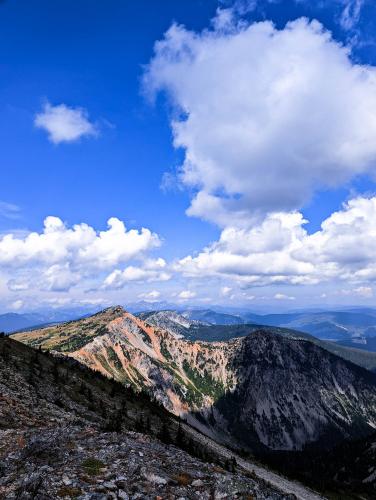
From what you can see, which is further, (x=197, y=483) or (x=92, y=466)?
(x=92, y=466)

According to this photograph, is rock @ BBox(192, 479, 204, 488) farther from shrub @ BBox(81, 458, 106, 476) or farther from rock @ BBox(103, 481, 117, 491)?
shrub @ BBox(81, 458, 106, 476)

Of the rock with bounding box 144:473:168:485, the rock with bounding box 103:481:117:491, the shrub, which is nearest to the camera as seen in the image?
the rock with bounding box 103:481:117:491

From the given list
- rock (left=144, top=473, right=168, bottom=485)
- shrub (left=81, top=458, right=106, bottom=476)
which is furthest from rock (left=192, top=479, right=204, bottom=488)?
shrub (left=81, top=458, right=106, bottom=476)

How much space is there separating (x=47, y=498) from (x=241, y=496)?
7.15 metres

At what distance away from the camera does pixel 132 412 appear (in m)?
65.2

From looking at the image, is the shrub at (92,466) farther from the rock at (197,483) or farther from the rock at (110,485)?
the rock at (197,483)

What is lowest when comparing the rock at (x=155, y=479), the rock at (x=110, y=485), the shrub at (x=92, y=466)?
the rock at (x=155, y=479)

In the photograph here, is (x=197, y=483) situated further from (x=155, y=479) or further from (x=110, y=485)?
(x=110, y=485)

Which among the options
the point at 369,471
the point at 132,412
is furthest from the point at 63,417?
the point at 369,471

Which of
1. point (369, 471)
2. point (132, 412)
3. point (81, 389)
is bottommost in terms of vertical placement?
point (369, 471)

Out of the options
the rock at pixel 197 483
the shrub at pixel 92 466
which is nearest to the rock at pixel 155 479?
the rock at pixel 197 483

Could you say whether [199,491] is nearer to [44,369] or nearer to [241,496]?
[241,496]

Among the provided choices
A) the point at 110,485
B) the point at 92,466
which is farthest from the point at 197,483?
the point at 92,466

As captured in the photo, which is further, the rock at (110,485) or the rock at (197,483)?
the rock at (197,483)
